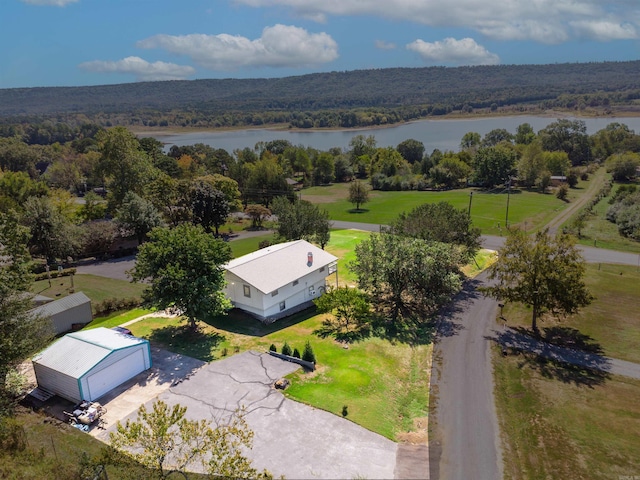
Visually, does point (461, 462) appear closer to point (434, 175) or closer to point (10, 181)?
point (10, 181)

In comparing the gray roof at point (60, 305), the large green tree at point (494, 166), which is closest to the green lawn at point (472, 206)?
the large green tree at point (494, 166)

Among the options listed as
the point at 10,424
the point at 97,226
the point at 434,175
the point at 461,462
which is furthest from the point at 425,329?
the point at 434,175

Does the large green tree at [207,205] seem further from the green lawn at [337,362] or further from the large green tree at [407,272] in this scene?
the large green tree at [407,272]

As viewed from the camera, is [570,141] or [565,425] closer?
[565,425]

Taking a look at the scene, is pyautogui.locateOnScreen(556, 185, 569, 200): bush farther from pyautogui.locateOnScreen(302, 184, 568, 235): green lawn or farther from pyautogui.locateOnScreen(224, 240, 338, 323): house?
pyautogui.locateOnScreen(224, 240, 338, 323): house

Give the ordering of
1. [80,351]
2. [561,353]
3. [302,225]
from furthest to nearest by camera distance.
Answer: [302,225] < [561,353] < [80,351]

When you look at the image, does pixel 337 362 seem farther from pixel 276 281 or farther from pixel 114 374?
pixel 114 374

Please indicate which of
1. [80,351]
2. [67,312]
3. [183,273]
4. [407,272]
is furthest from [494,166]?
[80,351]
